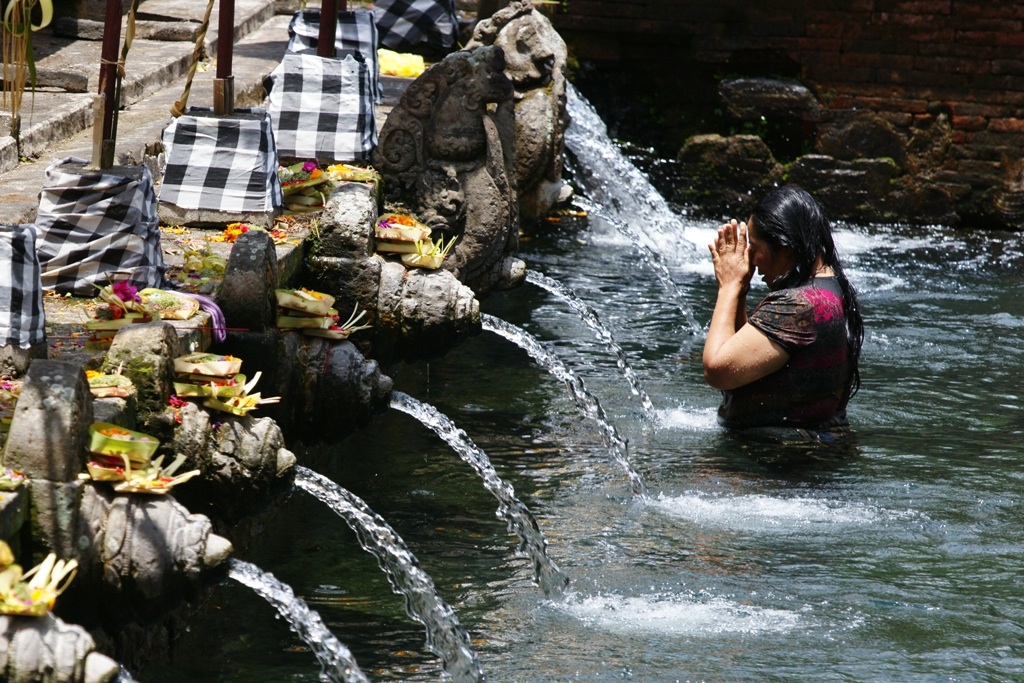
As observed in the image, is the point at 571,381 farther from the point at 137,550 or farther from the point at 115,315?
the point at 137,550

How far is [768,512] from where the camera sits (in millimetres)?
5047

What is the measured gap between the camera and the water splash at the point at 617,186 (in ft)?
35.7

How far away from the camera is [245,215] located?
223 inches

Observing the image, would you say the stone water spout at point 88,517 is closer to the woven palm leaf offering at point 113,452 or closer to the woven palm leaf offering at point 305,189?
the woven palm leaf offering at point 113,452

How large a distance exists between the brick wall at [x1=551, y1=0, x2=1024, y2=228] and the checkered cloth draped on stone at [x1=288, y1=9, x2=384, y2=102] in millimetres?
3765

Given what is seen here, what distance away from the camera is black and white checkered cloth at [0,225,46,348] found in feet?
12.4

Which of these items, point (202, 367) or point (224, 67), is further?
point (224, 67)

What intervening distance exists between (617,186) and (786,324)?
6.16m

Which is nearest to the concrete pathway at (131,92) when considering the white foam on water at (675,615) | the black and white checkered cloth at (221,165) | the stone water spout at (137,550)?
the black and white checkered cloth at (221,165)

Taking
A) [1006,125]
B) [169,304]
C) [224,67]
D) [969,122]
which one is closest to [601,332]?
[224,67]

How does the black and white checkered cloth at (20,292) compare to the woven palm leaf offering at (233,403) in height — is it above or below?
above

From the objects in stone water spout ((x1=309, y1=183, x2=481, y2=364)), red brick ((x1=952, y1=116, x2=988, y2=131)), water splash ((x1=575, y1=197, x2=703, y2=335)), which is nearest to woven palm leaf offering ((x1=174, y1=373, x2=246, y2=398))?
stone water spout ((x1=309, y1=183, x2=481, y2=364))

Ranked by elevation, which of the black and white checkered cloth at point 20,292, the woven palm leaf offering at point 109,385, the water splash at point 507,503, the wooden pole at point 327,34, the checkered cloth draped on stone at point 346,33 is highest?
the wooden pole at point 327,34

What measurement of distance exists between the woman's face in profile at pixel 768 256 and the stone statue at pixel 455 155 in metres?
1.69
